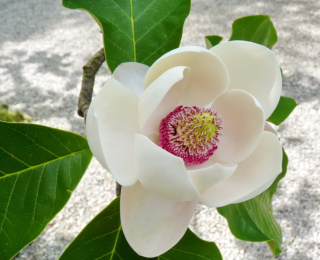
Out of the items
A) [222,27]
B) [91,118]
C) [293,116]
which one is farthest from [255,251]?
[222,27]

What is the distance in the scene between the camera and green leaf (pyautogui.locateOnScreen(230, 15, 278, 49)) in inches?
32.5

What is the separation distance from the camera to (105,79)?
3414 millimetres

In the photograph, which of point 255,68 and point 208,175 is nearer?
point 208,175

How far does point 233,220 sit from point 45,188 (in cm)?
42

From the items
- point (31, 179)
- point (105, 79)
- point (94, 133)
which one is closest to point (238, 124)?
point (94, 133)

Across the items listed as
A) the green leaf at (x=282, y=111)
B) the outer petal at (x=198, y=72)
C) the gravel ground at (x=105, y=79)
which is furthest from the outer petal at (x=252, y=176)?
the gravel ground at (x=105, y=79)

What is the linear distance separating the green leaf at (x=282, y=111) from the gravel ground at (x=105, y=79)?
145 centimetres

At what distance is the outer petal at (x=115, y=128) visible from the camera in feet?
1.68

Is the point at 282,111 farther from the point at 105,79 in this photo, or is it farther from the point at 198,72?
the point at 105,79

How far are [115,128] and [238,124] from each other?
0.26m

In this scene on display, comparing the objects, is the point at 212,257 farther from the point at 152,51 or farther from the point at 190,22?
the point at 190,22

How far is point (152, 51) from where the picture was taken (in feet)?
2.48

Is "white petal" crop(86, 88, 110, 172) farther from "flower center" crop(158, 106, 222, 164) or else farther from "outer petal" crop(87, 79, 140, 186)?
"flower center" crop(158, 106, 222, 164)

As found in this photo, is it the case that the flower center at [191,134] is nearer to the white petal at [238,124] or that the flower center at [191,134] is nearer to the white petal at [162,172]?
the white petal at [238,124]
